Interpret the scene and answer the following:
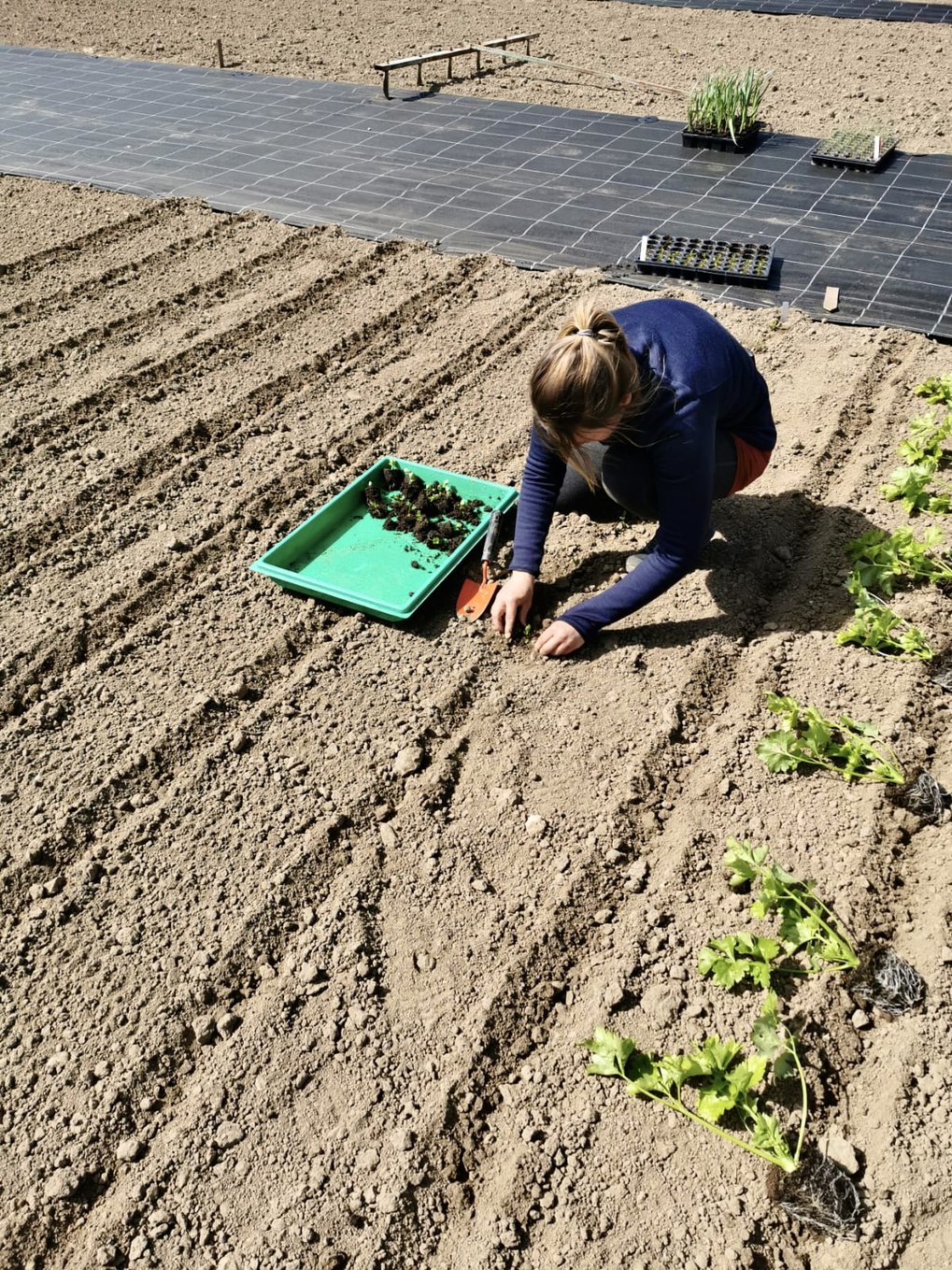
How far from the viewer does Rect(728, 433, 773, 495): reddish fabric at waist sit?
A: 10.3ft

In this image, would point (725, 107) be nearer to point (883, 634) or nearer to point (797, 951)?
point (883, 634)

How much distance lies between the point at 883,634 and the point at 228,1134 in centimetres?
221

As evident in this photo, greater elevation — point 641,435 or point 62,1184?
point 641,435

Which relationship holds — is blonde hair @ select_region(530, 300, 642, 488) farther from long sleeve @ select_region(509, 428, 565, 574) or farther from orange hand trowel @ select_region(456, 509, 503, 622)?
orange hand trowel @ select_region(456, 509, 503, 622)

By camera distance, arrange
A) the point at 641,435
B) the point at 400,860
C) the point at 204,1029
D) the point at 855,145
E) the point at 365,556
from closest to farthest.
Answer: the point at 204,1029, the point at 400,860, the point at 641,435, the point at 365,556, the point at 855,145

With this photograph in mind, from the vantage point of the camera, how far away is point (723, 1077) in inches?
80.2

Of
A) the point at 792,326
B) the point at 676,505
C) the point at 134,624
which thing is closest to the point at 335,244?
the point at 792,326

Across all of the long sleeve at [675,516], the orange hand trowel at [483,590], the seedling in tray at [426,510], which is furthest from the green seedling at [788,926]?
the seedling in tray at [426,510]

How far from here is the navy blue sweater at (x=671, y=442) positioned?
262 centimetres

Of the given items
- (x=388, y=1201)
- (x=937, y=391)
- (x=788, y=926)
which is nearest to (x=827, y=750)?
(x=788, y=926)

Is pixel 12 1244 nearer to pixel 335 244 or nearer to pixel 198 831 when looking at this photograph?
pixel 198 831

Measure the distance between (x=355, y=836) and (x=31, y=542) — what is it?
1.81m

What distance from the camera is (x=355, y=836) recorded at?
2.60 metres

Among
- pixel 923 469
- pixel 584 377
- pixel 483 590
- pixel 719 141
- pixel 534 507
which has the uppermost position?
pixel 584 377
